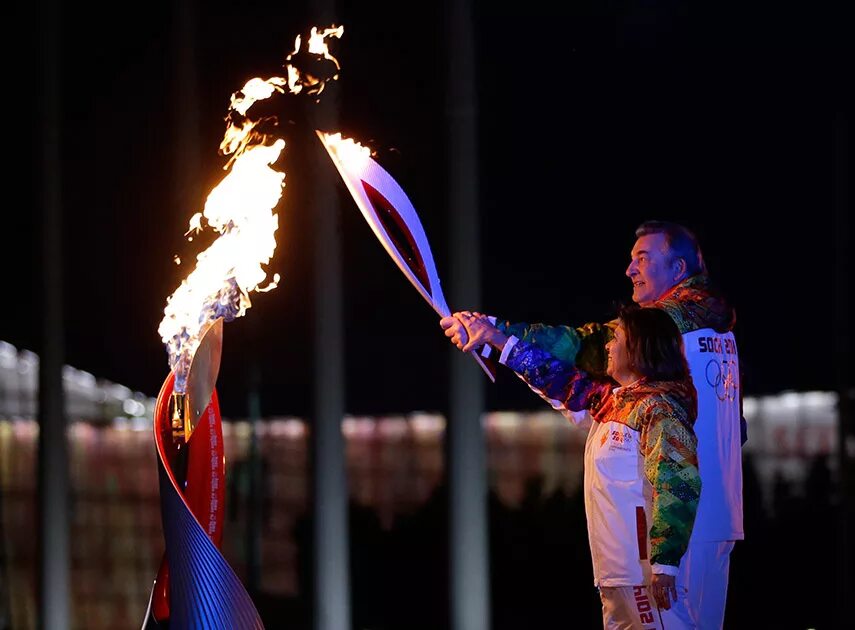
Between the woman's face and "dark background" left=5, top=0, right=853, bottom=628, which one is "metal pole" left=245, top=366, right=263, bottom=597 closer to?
"dark background" left=5, top=0, right=853, bottom=628

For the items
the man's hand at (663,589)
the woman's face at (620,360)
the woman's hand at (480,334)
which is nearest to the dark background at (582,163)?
the woman's hand at (480,334)

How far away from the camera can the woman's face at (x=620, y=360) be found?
3.09 m

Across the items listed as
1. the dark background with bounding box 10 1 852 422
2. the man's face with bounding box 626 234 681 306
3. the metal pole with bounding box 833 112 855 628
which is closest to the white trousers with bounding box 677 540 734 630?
the man's face with bounding box 626 234 681 306

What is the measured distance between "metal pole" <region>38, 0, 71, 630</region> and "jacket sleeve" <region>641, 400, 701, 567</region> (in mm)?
4884

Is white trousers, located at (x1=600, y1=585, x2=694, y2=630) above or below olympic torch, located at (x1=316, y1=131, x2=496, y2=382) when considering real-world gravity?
below

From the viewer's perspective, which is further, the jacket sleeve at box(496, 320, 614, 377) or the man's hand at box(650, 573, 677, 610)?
the jacket sleeve at box(496, 320, 614, 377)

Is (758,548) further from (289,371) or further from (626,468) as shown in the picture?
(626,468)

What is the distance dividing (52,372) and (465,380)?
280 cm

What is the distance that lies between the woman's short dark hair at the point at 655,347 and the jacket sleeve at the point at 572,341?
1.10 feet

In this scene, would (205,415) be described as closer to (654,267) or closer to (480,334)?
(480,334)

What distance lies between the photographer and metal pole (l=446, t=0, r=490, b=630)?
5.55 meters

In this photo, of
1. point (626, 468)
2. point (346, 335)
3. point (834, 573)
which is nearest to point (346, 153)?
Answer: point (626, 468)

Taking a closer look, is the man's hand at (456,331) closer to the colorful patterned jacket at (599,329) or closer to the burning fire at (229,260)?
the colorful patterned jacket at (599,329)

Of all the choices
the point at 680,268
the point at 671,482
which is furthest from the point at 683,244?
the point at 671,482
